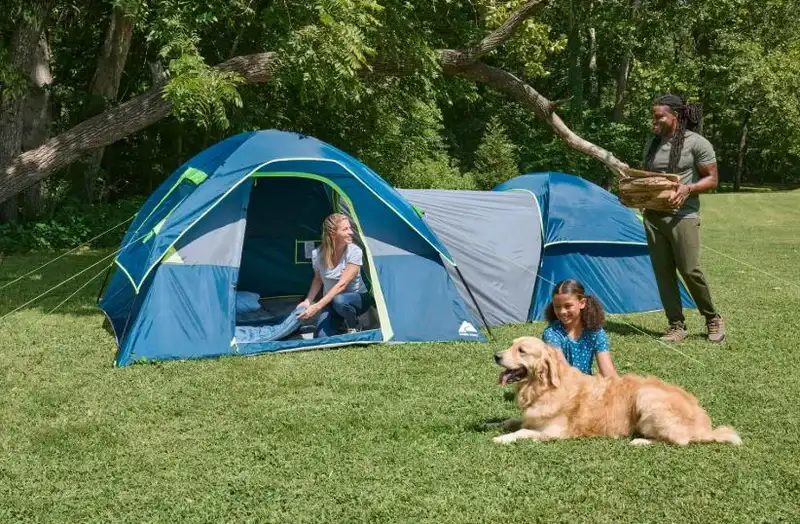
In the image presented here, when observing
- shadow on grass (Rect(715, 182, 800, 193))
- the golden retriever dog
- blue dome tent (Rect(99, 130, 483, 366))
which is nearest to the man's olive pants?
blue dome tent (Rect(99, 130, 483, 366))

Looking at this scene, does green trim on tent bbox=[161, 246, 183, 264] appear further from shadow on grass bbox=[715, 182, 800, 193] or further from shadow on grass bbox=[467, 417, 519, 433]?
shadow on grass bbox=[715, 182, 800, 193]

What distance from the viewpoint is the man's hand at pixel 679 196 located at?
234 inches

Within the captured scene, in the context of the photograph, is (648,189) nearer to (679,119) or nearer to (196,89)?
(679,119)

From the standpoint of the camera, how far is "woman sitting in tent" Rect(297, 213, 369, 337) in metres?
6.57

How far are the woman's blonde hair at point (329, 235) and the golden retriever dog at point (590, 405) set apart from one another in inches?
119

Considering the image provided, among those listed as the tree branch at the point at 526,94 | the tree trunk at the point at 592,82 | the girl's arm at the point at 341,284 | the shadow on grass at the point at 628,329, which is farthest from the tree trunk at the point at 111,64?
the tree trunk at the point at 592,82

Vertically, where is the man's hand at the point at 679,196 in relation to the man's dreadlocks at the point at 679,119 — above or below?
below

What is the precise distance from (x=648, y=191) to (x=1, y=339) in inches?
207

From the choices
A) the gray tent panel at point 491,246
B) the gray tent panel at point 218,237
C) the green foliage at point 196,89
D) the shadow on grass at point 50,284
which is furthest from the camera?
the shadow on grass at point 50,284

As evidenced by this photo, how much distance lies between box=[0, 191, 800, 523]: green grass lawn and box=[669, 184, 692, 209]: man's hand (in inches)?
43.0

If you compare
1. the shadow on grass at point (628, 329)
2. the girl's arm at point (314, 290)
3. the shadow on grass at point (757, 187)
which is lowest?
the shadow on grass at point (757, 187)

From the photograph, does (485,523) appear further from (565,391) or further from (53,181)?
(53,181)

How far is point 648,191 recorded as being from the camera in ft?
19.8

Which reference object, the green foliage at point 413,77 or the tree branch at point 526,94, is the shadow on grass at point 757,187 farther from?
the tree branch at point 526,94
